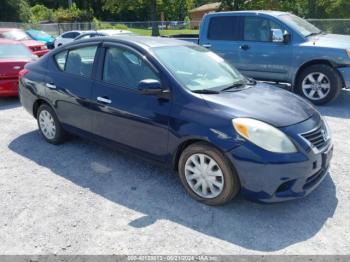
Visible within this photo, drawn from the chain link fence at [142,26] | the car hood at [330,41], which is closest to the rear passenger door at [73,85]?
the car hood at [330,41]

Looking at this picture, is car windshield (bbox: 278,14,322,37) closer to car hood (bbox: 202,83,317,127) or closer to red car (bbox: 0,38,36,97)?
car hood (bbox: 202,83,317,127)

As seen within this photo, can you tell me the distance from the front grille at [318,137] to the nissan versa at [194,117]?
1 centimetres

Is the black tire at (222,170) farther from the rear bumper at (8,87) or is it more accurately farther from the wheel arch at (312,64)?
the rear bumper at (8,87)

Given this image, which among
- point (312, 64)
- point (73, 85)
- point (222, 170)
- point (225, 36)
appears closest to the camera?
point (222, 170)

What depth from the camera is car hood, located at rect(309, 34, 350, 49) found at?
715cm

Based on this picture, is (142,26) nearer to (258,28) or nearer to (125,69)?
(258,28)

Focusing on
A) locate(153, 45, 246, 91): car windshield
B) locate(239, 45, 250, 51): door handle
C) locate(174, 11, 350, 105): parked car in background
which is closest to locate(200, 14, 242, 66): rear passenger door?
locate(174, 11, 350, 105): parked car in background

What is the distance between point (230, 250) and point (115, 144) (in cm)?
198

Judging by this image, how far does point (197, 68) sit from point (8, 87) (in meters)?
5.43

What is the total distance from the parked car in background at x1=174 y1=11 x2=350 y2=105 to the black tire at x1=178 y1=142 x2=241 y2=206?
464 centimetres

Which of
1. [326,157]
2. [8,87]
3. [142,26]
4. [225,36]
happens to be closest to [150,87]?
[326,157]

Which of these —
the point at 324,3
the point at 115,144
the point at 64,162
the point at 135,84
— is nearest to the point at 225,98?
the point at 135,84

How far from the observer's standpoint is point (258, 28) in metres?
7.86

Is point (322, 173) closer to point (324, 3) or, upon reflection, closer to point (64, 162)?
point (64, 162)
